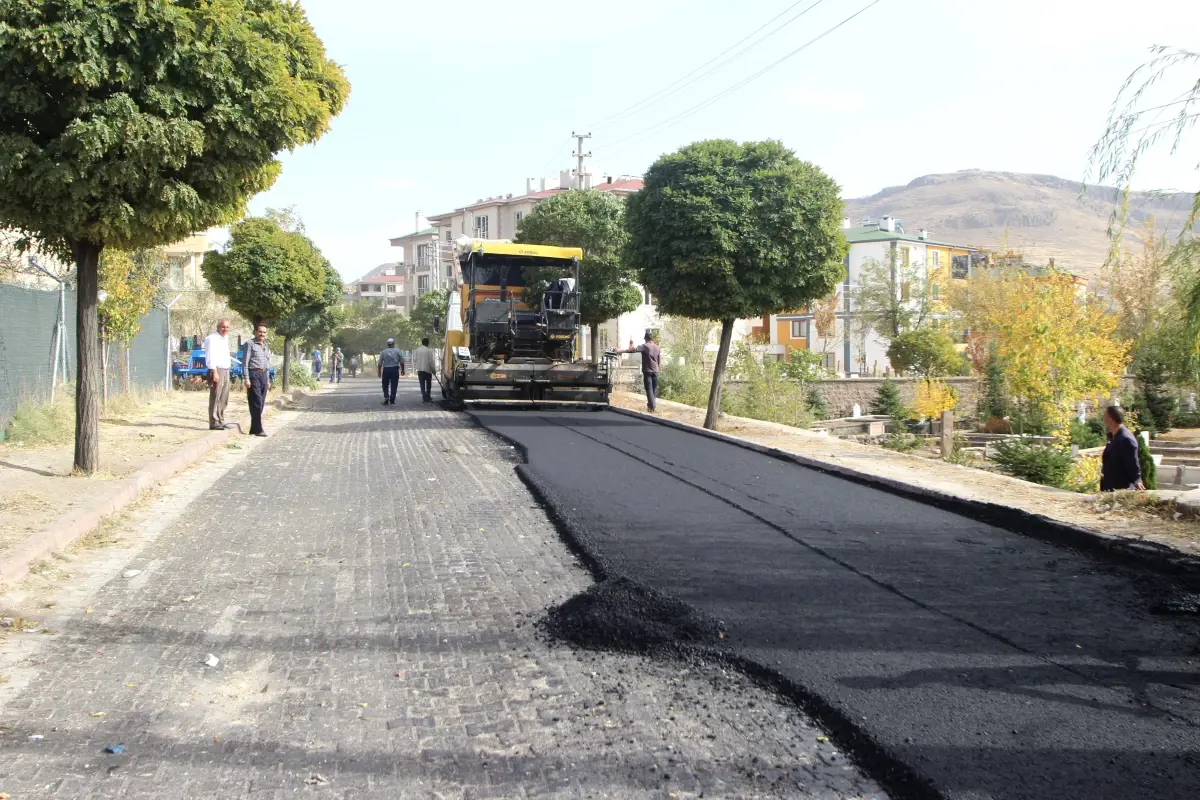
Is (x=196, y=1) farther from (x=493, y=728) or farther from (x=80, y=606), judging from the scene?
(x=493, y=728)

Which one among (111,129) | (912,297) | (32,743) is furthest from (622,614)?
(912,297)

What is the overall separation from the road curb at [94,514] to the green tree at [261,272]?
11.1m

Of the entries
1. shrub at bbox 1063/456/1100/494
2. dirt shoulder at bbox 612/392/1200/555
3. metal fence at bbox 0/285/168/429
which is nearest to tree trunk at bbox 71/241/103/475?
metal fence at bbox 0/285/168/429

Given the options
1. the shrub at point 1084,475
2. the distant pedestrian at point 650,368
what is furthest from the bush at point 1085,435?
the distant pedestrian at point 650,368

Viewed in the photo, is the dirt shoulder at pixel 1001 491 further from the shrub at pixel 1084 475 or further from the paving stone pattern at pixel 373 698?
the paving stone pattern at pixel 373 698

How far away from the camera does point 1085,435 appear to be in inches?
930

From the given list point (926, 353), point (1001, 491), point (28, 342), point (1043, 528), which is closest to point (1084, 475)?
point (1001, 491)

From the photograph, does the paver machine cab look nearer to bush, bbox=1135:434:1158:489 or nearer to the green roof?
bush, bbox=1135:434:1158:489

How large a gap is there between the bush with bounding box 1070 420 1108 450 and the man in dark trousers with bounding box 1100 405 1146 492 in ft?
42.0

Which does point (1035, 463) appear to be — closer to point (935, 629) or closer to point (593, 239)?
point (935, 629)

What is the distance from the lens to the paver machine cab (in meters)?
19.4

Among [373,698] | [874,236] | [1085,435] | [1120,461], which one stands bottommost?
[1085,435]

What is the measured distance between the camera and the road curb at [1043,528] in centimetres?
604

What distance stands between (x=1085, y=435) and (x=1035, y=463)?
10935 mm
